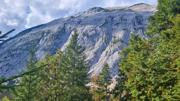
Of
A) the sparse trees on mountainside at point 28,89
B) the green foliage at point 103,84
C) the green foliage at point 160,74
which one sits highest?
the green foliage at point 160,74

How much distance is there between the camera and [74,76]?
53.4 m

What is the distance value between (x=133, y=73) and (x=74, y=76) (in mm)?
17341

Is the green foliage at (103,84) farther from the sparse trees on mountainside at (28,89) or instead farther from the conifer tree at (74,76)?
the sparse trees on mountainside at (28,89)

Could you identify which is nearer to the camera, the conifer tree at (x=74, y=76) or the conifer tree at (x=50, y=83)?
the conifer tree at (x=50, y=83)

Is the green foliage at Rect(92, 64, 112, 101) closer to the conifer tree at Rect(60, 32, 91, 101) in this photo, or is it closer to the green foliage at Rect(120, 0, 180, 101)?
the conifer tree at Rect(60, 32, 91, 101)

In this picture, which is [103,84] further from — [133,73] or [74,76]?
[133,73]

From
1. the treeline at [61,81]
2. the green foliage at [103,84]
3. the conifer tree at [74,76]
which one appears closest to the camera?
the treeline at [61,81]

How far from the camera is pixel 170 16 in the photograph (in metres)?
40.6

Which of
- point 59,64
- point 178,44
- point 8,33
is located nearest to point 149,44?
point 178,44

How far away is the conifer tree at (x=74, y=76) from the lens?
50812 mm

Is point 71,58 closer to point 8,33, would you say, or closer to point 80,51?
point 80,51

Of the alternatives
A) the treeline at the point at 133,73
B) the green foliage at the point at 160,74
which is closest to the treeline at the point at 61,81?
the treeline at the point at 133,73

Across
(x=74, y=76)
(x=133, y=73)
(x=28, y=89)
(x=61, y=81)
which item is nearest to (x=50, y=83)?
(x=61, y=81)

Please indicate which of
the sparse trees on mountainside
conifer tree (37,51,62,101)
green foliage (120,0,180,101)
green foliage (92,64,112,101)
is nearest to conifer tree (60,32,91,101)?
conifer tree (37,51,62,101)
